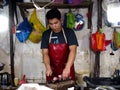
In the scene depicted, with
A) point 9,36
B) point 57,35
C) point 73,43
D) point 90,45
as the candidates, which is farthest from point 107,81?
point 9,36

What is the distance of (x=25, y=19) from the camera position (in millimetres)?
5949

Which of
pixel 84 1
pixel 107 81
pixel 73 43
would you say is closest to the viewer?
pixel 107 81

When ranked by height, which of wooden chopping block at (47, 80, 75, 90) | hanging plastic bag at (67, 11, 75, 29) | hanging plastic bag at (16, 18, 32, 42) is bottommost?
wooden chopping block at (47, 80, 75, 90)

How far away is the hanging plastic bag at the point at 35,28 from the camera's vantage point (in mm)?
5902

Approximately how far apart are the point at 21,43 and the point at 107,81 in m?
3.28

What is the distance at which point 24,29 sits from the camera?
5.90 metres

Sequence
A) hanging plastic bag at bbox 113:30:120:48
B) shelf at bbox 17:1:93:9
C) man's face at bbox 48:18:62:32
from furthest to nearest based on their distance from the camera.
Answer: hanging plastic bag at bbox 113:30:120:48
shelf at bbox 17:1:93:9
man's face at bbox 48:18:62:32

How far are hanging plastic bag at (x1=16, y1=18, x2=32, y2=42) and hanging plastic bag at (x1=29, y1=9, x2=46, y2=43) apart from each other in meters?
0.08

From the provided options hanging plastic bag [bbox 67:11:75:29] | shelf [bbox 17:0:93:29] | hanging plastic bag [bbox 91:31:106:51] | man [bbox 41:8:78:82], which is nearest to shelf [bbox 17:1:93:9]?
shelf [bbox 17:0:93:29]

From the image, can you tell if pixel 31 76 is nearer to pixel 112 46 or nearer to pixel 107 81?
pixel 112 46

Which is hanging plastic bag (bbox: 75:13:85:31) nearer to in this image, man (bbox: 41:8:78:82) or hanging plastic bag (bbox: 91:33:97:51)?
hanging plastic bag (bbox: 91:33:97:51)

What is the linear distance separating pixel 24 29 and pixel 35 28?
0.77 ft

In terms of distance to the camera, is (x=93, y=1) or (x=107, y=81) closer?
(x=107, y=81)

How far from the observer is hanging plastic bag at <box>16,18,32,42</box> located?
591cm
